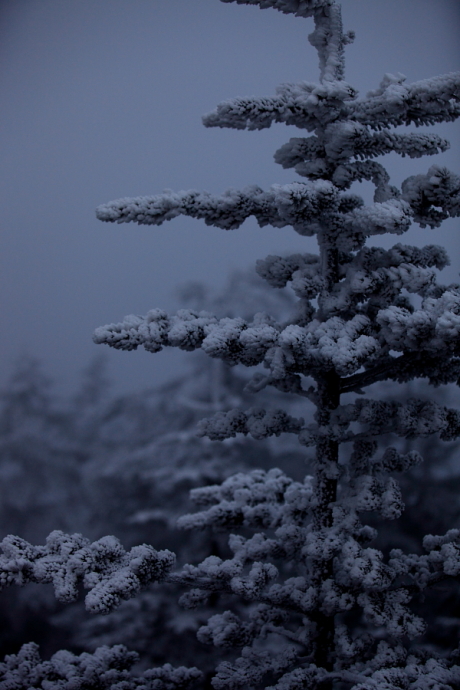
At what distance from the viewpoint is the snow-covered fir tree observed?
1.91m

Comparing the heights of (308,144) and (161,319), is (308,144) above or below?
above

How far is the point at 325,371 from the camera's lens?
90.1 inches

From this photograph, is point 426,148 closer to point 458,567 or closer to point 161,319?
point 161,319

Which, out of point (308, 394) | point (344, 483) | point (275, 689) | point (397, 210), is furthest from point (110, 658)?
point (397, 210)

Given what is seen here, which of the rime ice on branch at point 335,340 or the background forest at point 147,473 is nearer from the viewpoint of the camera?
the rime ice on branch at point 335,340

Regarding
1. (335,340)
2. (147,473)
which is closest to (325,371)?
(335,340)

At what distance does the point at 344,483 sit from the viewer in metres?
2.46

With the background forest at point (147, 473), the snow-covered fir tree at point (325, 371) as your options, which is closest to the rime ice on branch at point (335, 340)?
the snow-covered fir tree at point (325, 371)

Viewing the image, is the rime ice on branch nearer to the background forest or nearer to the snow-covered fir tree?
the snow-covered fir tree

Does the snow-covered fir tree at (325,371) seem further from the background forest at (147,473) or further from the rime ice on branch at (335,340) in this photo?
the background forest at (147,473)

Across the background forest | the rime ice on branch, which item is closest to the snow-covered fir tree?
the rime ice on branch

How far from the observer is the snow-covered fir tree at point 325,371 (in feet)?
6.28

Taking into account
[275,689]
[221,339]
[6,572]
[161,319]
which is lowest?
[275,689]

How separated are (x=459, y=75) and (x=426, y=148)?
1.02 feet
